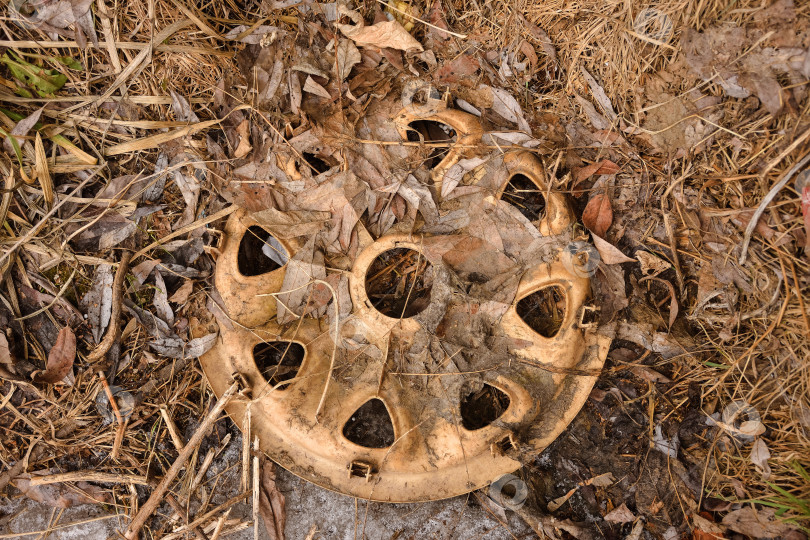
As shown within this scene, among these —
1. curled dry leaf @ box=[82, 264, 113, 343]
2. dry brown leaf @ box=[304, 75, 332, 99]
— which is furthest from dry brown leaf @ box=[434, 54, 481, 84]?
curled dry leaf @ box=[82, 264, 113, 343]

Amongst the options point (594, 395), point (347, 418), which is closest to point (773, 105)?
point (594, 395)

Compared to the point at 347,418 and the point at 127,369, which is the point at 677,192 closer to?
the point at 347,418

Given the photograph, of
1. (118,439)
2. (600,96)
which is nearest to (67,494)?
(118,439)

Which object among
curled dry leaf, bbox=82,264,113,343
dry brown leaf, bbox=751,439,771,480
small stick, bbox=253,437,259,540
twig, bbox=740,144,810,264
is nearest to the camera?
twig, bbox=740,144,810,264

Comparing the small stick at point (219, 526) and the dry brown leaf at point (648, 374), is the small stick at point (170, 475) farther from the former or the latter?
the dry brown leaf at point (648, 374)

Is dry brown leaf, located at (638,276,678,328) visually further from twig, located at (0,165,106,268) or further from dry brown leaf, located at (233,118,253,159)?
twig, located at (0,165,106,268)

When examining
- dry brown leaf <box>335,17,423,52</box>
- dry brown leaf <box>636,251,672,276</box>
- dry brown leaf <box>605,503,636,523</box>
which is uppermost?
dry brown leaf <box>335,17,423,52</box>

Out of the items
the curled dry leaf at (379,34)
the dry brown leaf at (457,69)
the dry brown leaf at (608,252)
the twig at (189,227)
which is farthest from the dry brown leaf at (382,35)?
the dry brown leaf at (608,252)
